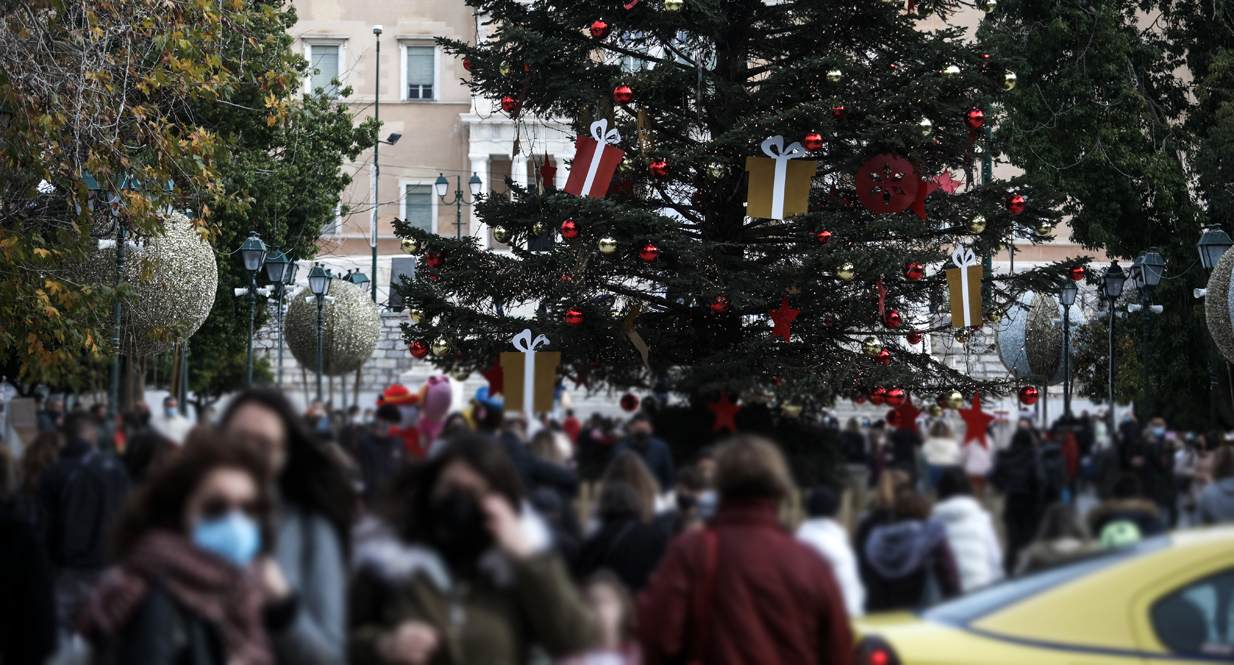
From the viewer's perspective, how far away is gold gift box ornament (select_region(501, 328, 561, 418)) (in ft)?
25.1

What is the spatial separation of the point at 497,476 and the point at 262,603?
76cm

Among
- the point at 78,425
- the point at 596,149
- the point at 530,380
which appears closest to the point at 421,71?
the point at 596,149

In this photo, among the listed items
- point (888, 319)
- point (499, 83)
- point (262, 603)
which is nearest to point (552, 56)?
point (499, 83)

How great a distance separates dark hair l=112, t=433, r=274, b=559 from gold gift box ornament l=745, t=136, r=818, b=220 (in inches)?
286

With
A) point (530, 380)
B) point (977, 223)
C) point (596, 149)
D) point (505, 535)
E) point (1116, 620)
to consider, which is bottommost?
point (1116, 620)

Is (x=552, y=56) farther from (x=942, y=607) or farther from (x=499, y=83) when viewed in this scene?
(x=942, y=607)

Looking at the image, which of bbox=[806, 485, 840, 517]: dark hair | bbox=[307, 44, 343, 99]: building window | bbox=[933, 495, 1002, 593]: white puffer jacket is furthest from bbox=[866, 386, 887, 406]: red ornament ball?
bbox=[307, 44, 343, 99]: building window

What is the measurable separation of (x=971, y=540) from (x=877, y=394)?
15.5 feet

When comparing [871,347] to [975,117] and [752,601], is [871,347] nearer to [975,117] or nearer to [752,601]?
[975,117]

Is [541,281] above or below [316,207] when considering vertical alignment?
below

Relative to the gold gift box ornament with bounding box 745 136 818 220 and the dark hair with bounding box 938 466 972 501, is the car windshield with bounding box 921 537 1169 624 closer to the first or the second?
the dark hair with bounding box 938 466 972 501

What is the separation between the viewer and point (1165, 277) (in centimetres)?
2338

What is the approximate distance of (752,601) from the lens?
13.3ft

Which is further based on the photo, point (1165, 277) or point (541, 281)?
point (1165, 277)
